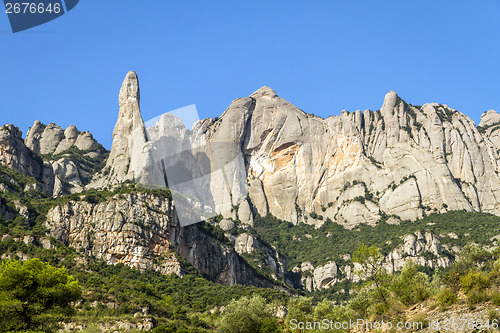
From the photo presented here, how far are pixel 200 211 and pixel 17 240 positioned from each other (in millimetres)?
60032

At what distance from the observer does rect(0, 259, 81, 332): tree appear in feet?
128

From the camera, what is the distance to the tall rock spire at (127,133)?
149125mm

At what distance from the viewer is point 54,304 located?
136ft

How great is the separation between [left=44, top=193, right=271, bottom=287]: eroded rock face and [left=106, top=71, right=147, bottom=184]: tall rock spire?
110 feet

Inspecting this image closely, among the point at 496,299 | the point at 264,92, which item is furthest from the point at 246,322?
the point at 264,92

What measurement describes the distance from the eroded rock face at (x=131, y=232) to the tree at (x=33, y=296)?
62007 mm

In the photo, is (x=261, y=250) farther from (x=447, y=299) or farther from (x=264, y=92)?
(x=447, y=299)

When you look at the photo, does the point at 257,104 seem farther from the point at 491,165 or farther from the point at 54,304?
the point at 54,304

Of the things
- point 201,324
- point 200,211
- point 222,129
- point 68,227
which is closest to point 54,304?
point 201,324

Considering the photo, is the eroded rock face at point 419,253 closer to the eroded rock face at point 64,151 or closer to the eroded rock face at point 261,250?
the eroded rock face at point 261,250

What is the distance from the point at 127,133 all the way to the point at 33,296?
119 meters

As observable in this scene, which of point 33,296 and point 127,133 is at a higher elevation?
point 127,133

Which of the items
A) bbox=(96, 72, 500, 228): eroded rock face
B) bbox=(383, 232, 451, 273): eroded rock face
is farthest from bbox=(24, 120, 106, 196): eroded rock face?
bbox=(383, 232, 451, 273): eroded rock face

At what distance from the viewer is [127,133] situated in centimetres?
→ 15675
